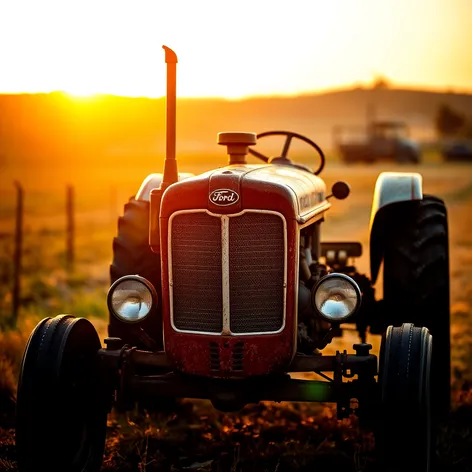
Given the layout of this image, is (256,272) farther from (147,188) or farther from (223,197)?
(147,188)

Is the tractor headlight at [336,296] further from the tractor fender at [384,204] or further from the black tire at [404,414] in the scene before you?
the tractor fender at [384,204]

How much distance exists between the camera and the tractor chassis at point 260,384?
457 centimetres

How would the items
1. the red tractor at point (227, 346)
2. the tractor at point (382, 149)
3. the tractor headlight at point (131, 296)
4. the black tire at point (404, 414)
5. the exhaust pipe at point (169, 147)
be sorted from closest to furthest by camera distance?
the black tire at point (404, 414), the red tractor at point (227, 346), the tractor headlight at point (131, 296), the exhaust pipe at point (169, 147), the tractor at point (382, 149)

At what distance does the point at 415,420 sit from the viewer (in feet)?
14.2

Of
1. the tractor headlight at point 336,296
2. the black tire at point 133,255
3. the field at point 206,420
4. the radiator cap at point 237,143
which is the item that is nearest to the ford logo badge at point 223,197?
the tractor headlight at point 336,296

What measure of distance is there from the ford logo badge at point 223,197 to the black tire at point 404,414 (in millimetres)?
1063

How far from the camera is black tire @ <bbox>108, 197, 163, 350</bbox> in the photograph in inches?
225

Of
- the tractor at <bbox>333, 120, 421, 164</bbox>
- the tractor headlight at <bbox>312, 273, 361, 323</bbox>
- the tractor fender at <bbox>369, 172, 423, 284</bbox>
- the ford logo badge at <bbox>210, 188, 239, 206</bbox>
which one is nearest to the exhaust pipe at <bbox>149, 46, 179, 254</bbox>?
the ford logo badge at <bbox>210, 188, 239, 206</bbox>

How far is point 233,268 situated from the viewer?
462cm

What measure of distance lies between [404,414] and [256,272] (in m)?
0.98

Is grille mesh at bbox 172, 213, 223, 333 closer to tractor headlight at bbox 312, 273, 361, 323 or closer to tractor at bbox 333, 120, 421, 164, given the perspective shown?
tractor headlight at bbox 312, 273, 361, 323

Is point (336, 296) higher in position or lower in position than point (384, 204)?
lower

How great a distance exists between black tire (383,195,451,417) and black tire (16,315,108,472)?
1.88 m

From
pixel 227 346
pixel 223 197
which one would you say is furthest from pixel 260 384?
pixel 223 197
